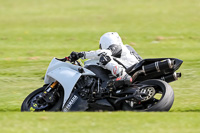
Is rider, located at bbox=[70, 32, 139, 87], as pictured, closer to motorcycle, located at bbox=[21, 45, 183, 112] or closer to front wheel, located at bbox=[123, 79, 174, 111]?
motorcycle, located at bbox=[21, 45, 183, 112]

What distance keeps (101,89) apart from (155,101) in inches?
38.9

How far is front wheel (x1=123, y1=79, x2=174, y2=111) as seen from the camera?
24.4 ft

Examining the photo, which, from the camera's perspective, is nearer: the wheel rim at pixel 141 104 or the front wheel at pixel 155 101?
the front wheel at pixel 155 101

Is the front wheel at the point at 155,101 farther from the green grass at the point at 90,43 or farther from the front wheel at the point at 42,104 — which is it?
the front wheel at the point at 42,104

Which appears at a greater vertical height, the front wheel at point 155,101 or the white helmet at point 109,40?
the white helmet at point 109,40

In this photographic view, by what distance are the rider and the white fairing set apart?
0.75 ft

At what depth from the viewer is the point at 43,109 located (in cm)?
841

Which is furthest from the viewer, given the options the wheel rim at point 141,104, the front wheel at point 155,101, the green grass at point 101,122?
the wheel rim at point 141,104

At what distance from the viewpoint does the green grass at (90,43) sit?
699 cm

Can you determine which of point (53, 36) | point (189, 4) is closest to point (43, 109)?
point (53, 36)

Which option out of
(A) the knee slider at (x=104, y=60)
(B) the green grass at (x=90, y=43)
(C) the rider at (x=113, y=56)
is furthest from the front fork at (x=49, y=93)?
(A) the knee slider at (x=104, y=60)

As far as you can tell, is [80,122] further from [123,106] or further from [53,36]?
[53,36]

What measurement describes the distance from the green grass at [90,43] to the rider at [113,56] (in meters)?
0.85

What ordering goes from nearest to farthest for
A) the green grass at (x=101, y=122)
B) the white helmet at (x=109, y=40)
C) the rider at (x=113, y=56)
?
the green grass at (x=101, y=122), the rider at (x=113, y=56), the white helmet at (x=109, y=40)
